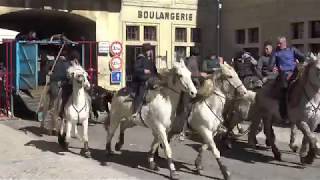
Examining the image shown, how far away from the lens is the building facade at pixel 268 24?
2028cm

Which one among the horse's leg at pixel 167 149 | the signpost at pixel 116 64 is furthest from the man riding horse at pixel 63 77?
the signpost at pixel 116 64

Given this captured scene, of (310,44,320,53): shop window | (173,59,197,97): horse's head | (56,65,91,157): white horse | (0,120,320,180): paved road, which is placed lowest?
(0,120,320,180): paved road

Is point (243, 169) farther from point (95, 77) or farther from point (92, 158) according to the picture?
point (95, 77)

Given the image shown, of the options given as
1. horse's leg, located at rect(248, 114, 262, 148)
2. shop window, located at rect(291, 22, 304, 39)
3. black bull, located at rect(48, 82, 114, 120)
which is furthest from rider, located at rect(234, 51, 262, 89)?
shop window, located at rect(291, 22, 304, 39)

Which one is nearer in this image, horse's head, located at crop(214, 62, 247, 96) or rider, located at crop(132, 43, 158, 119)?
horse's head, located at crop(214, 62, 247, 96)

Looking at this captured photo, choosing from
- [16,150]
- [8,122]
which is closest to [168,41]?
[8,122]

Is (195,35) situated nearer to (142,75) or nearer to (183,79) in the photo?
(142,75)

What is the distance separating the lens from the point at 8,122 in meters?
17.3

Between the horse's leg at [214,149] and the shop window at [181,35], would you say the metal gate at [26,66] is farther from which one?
the horse's leg at [214,149]

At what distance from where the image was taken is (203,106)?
10.1 meters

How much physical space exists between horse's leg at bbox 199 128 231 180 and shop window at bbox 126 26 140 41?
1453 cm

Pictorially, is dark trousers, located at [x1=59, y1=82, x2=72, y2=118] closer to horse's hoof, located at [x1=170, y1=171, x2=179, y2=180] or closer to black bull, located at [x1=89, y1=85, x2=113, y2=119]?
horse's hoof, located at [x1=170, y1=171, x2=179, y2=180]

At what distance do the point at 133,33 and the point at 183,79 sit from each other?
1467cm

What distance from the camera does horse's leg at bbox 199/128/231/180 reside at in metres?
9.37
